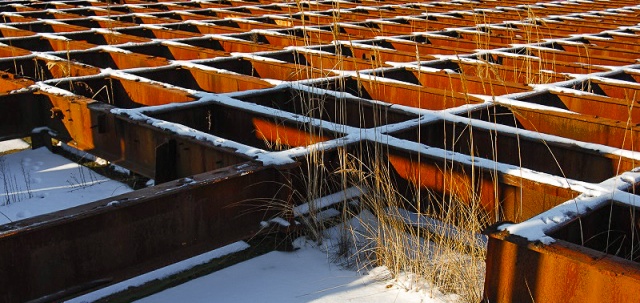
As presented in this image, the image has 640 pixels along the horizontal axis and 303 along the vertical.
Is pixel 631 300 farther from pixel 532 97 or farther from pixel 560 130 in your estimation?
pixel 532 97

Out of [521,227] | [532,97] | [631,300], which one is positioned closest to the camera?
[631,300]

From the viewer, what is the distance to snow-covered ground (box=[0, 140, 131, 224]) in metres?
7.07

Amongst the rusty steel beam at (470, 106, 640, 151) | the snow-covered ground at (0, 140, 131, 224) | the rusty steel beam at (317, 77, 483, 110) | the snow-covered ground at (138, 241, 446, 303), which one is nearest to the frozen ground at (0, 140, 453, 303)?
A: the snow-covered ground at (138, 241, 446, 303)

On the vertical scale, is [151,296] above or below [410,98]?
below

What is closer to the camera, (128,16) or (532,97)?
(532,97)

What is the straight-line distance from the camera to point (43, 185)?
7797 millimetres

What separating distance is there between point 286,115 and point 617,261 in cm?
393

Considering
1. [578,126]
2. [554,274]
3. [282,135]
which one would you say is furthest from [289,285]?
[578,126]

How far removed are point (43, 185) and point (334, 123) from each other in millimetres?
3212

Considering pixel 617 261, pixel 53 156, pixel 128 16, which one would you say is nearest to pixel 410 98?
pixel 53 156

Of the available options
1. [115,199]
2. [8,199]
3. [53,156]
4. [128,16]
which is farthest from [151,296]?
[128,16]

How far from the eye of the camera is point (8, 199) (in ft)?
23.7

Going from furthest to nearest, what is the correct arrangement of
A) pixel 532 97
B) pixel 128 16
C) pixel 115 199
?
pixel 128 16
pixel 532 97
pixel 115 199

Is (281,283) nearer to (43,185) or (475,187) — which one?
(475,187)
